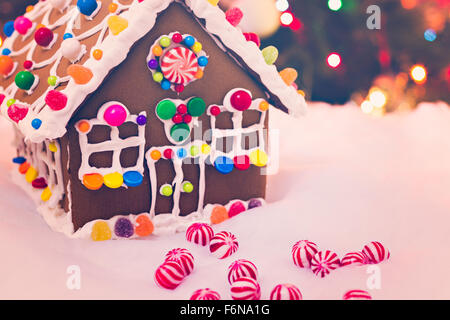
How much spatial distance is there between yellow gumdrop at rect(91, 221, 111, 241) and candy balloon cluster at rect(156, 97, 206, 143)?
415 mm

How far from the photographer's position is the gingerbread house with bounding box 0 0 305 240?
Answer: 160 cm

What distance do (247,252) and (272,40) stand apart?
6.28 ft

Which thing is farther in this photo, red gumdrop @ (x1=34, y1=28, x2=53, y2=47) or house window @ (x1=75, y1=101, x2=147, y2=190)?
red gumdrop @ (x1=34, y1=28, x2=53, y2=47)

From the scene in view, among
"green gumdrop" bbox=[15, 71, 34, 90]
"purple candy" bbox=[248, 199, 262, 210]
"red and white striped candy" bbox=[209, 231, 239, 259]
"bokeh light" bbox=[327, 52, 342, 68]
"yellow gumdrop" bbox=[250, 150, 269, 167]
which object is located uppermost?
"bokeh light" bbox=[327, 52, 342, 68]

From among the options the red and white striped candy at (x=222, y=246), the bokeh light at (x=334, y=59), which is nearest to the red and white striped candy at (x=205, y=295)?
the red and white striped candy at (x=222, y=246)

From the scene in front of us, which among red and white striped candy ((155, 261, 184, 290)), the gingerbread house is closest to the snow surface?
red and white striped candy ((155, 261, 184, 290))

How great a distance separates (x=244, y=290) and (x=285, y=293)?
4.5 inches

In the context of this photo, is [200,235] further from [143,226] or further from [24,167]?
[24,167]

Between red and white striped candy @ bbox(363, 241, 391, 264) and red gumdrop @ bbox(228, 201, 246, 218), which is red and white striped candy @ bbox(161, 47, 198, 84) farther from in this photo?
red and white striped candy @ bbox(363, 241, 391, 264)

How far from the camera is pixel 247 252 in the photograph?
1.62 m

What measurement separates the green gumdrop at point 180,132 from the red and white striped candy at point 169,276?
533 mm

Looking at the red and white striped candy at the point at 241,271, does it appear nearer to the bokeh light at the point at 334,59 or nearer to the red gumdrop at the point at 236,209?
the red gumdrop at the point at 236,209

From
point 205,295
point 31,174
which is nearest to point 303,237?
point 205,295

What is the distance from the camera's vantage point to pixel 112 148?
167cm
